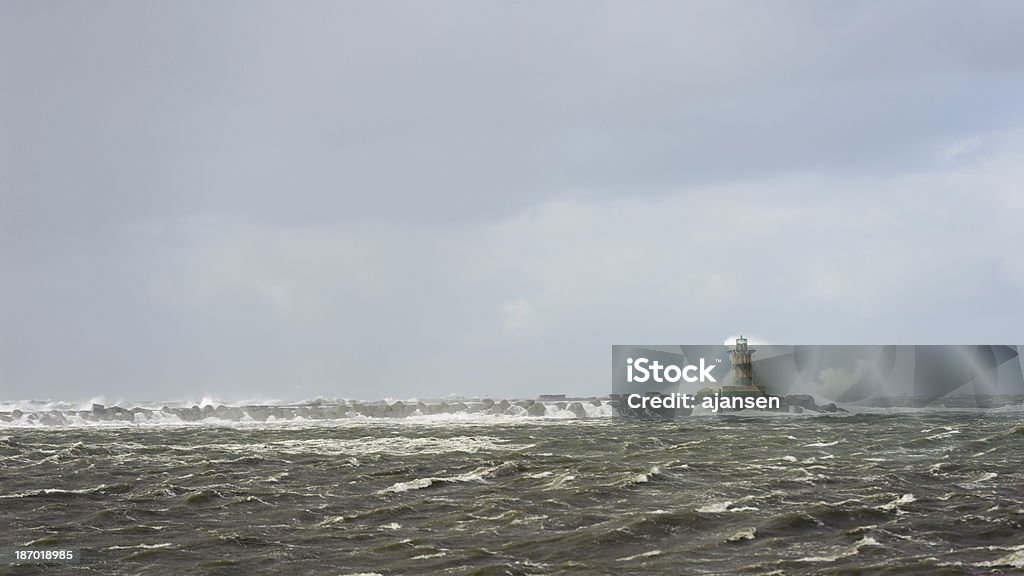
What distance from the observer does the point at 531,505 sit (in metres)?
31.6

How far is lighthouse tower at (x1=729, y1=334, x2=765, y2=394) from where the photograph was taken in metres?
88.8

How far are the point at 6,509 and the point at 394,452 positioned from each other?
20246mm

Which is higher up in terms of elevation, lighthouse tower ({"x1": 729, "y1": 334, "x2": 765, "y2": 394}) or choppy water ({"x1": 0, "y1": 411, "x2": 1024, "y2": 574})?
lighthouse tower ({"x1": 729, "y1": 334, "x2": 765, "y2": 394})

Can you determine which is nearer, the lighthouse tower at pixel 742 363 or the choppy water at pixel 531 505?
the choppy water at pixel 531 505

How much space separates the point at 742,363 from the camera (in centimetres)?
8919

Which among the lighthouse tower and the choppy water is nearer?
the choppy water

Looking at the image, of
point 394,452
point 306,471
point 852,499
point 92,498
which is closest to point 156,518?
point 92,498

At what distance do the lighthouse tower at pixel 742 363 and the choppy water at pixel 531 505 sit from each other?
32521mm

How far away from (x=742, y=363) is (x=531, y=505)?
61.7 meters

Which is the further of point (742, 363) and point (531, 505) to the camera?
point (742, 363)

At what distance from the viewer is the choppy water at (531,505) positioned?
2397cm

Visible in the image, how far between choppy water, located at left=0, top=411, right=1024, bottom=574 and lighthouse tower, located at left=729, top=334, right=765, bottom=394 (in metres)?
32.5

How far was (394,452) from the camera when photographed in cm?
4884

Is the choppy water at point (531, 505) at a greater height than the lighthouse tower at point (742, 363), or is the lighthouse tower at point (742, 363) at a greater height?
the lighthouse tower at point (742, 363)
